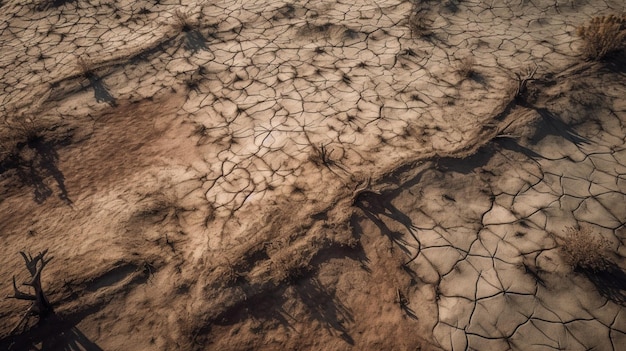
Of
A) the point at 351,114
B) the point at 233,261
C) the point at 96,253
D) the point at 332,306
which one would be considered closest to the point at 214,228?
the point at 233,261

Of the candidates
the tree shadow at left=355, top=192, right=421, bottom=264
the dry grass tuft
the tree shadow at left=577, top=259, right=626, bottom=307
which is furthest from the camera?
the dry grass tuft

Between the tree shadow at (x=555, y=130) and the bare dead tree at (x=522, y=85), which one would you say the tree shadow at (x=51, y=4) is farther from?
the tree shadow at (x=555, y=130)

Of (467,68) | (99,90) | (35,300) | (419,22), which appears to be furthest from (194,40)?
(35,300)

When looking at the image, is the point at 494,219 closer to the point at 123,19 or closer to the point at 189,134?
the point at 189,134

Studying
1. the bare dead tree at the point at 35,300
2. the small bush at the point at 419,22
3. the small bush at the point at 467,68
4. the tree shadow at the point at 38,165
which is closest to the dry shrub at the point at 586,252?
the small bush at the point at 467,68

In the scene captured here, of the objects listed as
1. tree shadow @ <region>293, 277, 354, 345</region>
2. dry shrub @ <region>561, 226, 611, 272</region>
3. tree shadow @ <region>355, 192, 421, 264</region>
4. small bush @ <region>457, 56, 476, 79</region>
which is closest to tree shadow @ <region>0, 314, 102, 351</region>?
tree shadow @ <region>293, 277, 354, 345</region>

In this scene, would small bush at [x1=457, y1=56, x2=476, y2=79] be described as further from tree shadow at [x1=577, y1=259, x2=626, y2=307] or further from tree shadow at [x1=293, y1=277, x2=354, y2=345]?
tree shadow at [x1=293, y1=277, x2=354, y2=345]
